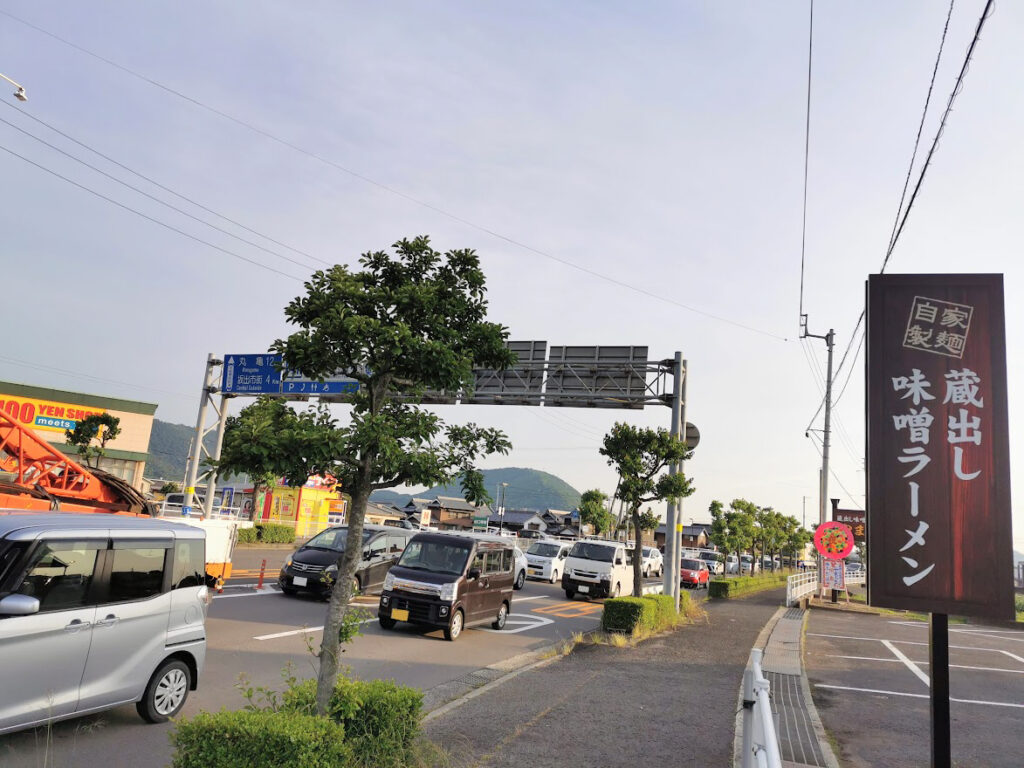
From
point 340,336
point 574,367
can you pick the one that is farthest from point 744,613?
point 340,336

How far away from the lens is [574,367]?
2348 centimetres

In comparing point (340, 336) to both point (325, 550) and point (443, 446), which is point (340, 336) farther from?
point (325, 550)

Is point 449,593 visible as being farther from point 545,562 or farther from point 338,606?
point 545,562

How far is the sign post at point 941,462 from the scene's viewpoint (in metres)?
4.69

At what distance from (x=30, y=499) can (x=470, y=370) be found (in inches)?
317

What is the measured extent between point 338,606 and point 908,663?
12982mm

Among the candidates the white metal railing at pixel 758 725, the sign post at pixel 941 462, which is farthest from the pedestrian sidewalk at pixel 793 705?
the sign post at pixel 941 462

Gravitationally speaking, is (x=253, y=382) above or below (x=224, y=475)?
above

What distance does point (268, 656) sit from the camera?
959 centimetres

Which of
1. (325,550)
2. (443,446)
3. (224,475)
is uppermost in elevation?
(443,446)

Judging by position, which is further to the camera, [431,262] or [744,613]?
[744,613]

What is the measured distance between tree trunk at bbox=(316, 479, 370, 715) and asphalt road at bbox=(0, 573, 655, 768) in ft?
0.64

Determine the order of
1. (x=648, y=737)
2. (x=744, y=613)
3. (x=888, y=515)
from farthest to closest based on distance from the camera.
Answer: (x=744, y=613)
(x=648, y=737)
(x=888, y=515)

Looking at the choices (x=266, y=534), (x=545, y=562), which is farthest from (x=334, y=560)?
(x=266, y=534)
